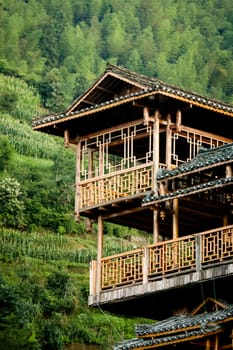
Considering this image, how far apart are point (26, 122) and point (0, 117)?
203cm

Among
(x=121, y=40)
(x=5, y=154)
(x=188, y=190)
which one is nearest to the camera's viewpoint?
(x=188, y=190)

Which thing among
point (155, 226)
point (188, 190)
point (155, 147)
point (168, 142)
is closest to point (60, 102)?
point (168, 142)

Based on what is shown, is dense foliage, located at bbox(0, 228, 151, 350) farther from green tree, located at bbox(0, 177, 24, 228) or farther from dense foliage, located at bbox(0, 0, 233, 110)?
dense foliage, located at bbox(0, 0, 233, 110)

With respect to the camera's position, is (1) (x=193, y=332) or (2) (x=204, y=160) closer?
(1) (x=193, y=332)

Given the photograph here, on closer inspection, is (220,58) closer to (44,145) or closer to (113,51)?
(113,51)

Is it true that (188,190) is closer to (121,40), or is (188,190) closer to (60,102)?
(60,102)

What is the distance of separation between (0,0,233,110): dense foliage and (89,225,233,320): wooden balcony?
59.8m

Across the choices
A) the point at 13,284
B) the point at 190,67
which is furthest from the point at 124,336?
the point at 190,67

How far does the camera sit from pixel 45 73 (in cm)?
9338

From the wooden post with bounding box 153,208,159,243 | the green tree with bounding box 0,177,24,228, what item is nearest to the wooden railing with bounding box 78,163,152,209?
the wooden post with bounding box 153,208,159,243

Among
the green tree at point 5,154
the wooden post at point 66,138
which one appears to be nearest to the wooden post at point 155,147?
the wooden post at point 66,138

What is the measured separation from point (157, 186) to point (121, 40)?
250ft

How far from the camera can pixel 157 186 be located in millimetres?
29016

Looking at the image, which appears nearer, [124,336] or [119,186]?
[119,186]
